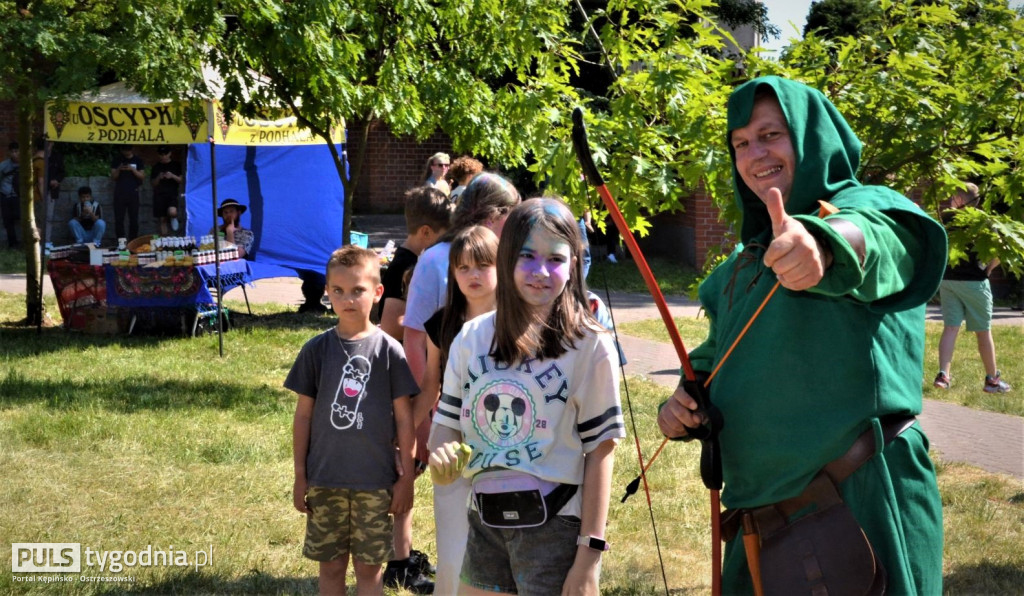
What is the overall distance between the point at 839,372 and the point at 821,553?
0.41 m

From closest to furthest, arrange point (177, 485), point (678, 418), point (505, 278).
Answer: point (678, 418) → point (505, 278) → point (177, 485)

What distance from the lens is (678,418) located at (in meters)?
2.62

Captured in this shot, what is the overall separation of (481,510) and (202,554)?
259 centimetres

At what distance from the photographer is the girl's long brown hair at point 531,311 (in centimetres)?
309

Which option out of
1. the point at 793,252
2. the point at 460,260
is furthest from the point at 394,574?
the point at 793,252

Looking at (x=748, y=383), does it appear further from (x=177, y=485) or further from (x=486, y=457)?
(x=177, y=485)

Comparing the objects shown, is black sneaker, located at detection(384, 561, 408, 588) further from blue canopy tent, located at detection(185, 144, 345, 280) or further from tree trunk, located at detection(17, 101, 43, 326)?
blue canopy tent, located at detection(185, 144, 345, 280)

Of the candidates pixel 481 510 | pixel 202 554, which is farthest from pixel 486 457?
pixel 202 554

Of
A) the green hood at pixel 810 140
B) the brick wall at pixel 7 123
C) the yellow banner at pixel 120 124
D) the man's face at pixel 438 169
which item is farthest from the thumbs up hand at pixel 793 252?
the brick wall at pixel 7 123

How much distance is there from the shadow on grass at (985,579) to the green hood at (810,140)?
3063 mm

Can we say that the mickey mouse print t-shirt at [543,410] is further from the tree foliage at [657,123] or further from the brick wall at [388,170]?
the brick wall at [388,170]

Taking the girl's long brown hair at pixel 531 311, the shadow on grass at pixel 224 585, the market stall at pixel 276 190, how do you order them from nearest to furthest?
1. the girl's long brown hair at pixel 531 311
2. the shadow on grass at pixel 224 585
3. the market stall at pixel 276 190

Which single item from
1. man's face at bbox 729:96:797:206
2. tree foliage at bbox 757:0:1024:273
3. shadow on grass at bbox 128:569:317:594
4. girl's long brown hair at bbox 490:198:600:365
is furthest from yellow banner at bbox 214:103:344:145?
man's face at bbox 729:96:797:206

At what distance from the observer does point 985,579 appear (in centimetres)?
495
